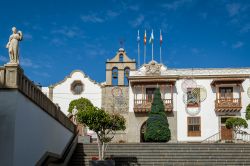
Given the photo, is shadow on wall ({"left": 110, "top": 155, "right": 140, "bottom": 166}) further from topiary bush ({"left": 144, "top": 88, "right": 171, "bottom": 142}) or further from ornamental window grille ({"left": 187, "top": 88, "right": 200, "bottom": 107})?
ornamental window grille ({"left": 187, "top": 88, "right": 200, "bottom": 107})

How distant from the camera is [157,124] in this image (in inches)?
1310

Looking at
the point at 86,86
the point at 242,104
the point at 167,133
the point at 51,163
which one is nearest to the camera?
the point at 51,163

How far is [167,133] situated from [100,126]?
1384 cm

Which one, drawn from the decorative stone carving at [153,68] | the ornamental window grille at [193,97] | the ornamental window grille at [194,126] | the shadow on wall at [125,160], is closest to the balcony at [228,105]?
the ornamental window grille at [193,97]

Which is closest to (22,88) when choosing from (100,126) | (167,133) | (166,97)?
(100,126)

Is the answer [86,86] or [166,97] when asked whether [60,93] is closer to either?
[86,86]

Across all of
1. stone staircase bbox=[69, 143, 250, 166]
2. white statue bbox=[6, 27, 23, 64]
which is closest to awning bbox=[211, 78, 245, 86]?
stone staircase bbox=[69, 143, 250, 166]

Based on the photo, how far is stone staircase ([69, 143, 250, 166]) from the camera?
21.0 meters

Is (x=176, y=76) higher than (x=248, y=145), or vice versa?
(x=176, y=76)

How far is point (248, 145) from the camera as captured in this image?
23047 millimetres

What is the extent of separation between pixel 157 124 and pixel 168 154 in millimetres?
11405

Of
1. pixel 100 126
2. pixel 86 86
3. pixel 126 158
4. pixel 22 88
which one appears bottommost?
pixel 126 158

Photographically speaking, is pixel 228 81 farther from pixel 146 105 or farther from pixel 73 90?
pixel 73 90

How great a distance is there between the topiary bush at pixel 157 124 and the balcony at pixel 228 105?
534cm
